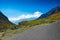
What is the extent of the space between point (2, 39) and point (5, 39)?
0.47 metres

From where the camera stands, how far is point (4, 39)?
27.1 m

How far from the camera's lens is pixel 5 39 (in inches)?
1064

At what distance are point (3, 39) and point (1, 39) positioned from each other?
0.28 metres

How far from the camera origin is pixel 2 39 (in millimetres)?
27219

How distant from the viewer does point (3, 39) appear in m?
27.2

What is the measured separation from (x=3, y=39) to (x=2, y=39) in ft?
0.45

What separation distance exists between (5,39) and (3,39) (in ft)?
1.23

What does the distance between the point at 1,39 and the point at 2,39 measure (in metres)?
0.14

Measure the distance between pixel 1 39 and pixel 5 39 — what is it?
1.91 feet

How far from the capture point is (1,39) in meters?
27.2
